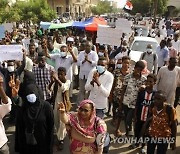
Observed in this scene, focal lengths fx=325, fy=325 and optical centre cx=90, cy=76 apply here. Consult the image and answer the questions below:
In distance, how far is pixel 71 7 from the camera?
7238cm

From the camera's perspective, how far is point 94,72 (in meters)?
5.30

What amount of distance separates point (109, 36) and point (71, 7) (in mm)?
65692

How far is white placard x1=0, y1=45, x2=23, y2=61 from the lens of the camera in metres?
6.25

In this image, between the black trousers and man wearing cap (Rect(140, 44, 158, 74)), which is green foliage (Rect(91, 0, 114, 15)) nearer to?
man wearing cap (Rect(140, 44, 158, 74))

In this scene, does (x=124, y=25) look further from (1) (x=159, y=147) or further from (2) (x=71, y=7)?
(2) (x=71, y=7)

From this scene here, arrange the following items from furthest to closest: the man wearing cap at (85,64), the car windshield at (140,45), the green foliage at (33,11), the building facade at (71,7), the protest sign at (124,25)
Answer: the building facade at (71,7)
the green foliage at (33,11)
the car windshield at (140,45)
the protest sign at (124,25)
the man wearing cap at (85,64)

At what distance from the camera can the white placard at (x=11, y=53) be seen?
625 centimetres

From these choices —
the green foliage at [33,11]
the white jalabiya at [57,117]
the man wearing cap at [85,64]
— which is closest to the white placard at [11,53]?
the white jalabiya at [57,117]

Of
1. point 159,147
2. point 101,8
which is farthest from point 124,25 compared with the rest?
point 101,8

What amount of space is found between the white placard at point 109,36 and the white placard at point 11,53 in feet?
9.24

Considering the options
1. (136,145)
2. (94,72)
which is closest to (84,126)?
(94,72)

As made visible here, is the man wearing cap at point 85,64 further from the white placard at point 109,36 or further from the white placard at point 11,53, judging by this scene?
the white placard at point 11,53

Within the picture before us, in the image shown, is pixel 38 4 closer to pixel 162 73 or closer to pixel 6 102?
pixel 162 73

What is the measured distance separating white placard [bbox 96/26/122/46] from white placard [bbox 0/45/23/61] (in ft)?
9.24
